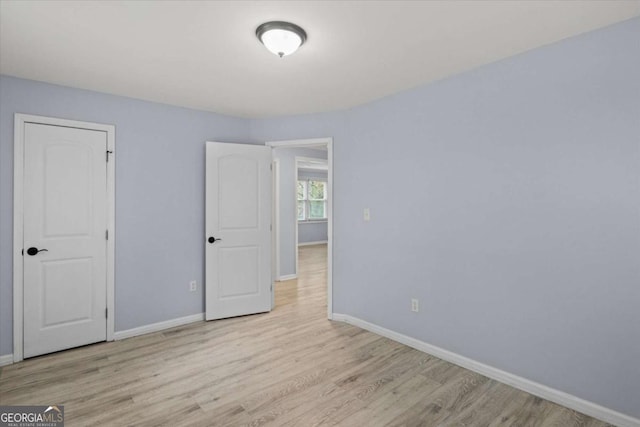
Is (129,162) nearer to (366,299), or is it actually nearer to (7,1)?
(7,1)

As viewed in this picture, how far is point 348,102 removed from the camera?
357 cm

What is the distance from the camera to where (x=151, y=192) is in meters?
3.53

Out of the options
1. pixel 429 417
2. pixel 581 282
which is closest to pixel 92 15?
pixel 429 417

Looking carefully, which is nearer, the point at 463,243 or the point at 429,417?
the point at 429,417

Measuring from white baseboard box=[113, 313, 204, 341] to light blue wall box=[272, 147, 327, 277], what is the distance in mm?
2130

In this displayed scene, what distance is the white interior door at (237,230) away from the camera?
152 inches

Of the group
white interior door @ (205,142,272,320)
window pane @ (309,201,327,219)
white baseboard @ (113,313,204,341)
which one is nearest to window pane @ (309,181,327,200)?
window pane @ (309,201,327,219)

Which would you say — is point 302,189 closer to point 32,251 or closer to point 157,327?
point 157,327

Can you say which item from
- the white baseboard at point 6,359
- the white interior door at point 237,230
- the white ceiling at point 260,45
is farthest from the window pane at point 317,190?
the white baseboard at point 6,359

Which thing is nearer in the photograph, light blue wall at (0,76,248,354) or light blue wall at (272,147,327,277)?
light blue wall at (0,76,248,354)

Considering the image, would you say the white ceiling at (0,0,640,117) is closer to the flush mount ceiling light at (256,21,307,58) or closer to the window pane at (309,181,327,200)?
the flush mount ceiling light at (256,21,307,58)

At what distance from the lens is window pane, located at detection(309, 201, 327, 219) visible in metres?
10.7

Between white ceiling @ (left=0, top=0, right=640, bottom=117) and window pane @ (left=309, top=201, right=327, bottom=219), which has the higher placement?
white ceiling @ (left=0, top=0, right=640, bottom=117)

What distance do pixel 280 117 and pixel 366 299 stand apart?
2463 mm
